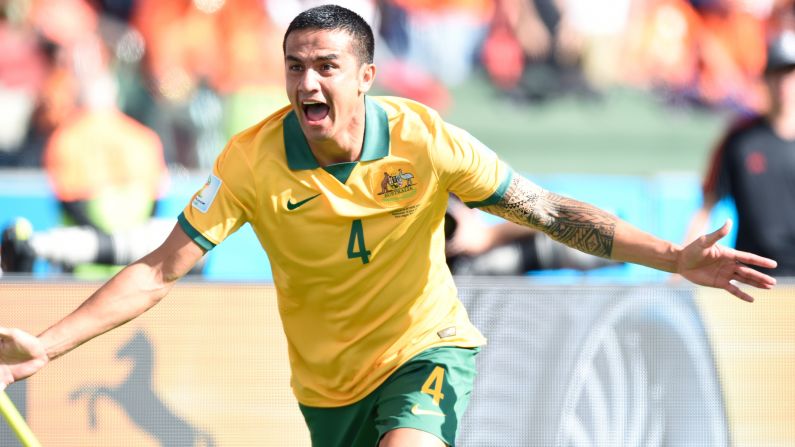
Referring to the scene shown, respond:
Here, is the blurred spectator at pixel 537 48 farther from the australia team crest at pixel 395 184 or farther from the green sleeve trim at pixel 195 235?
the green sleeve trim at pixel 195 235

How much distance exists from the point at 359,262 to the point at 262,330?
4.60ft

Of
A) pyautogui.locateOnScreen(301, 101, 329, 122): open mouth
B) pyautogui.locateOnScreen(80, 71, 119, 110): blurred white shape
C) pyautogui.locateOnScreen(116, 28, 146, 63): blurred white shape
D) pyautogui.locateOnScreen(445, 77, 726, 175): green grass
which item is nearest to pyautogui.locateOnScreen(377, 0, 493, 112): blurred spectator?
pyautogui.locateOnScreen(445, 77, 726, 175): green grass

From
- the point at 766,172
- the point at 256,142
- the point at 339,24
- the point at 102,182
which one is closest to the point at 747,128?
the point at 766,172

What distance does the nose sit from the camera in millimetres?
4094

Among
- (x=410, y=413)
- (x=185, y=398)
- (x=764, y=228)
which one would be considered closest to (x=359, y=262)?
(x=410, y=413)

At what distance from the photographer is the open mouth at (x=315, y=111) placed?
4180 millimetres

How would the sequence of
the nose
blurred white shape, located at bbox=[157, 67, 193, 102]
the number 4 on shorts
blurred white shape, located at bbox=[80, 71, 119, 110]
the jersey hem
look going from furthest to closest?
blurred white shape, located at bbox=[157, 67, 193, 102] < blurred white shape, located at bbox=[80, 71, 119, 110] < the jersey hem < the number 4 on shorts < the nose

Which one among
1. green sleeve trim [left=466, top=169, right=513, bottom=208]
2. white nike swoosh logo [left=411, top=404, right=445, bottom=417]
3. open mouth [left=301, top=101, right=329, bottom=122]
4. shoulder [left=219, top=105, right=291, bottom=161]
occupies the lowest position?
white nike swoosh logo [left=411, top=404, right=445, bottom=417]

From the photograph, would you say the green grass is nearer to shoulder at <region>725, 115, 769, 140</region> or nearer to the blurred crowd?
the blurred crowd

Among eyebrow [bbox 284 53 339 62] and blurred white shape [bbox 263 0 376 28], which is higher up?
eyebrow [bbox 284 53 339 62]

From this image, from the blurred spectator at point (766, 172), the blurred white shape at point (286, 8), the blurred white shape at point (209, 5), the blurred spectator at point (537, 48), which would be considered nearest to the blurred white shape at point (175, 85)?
the blurred white shape at point (209, 5)

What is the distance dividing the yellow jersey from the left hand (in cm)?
76

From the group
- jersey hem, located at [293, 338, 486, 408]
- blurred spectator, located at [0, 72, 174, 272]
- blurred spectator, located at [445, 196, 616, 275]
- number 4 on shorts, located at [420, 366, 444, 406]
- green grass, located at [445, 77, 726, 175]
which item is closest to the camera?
number 4 on shorts, located at [420, 366, 444, 406]

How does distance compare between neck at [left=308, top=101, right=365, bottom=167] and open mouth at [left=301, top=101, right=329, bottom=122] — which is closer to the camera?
open mouth at [left=301, top=101, right=329, bottom=122]
